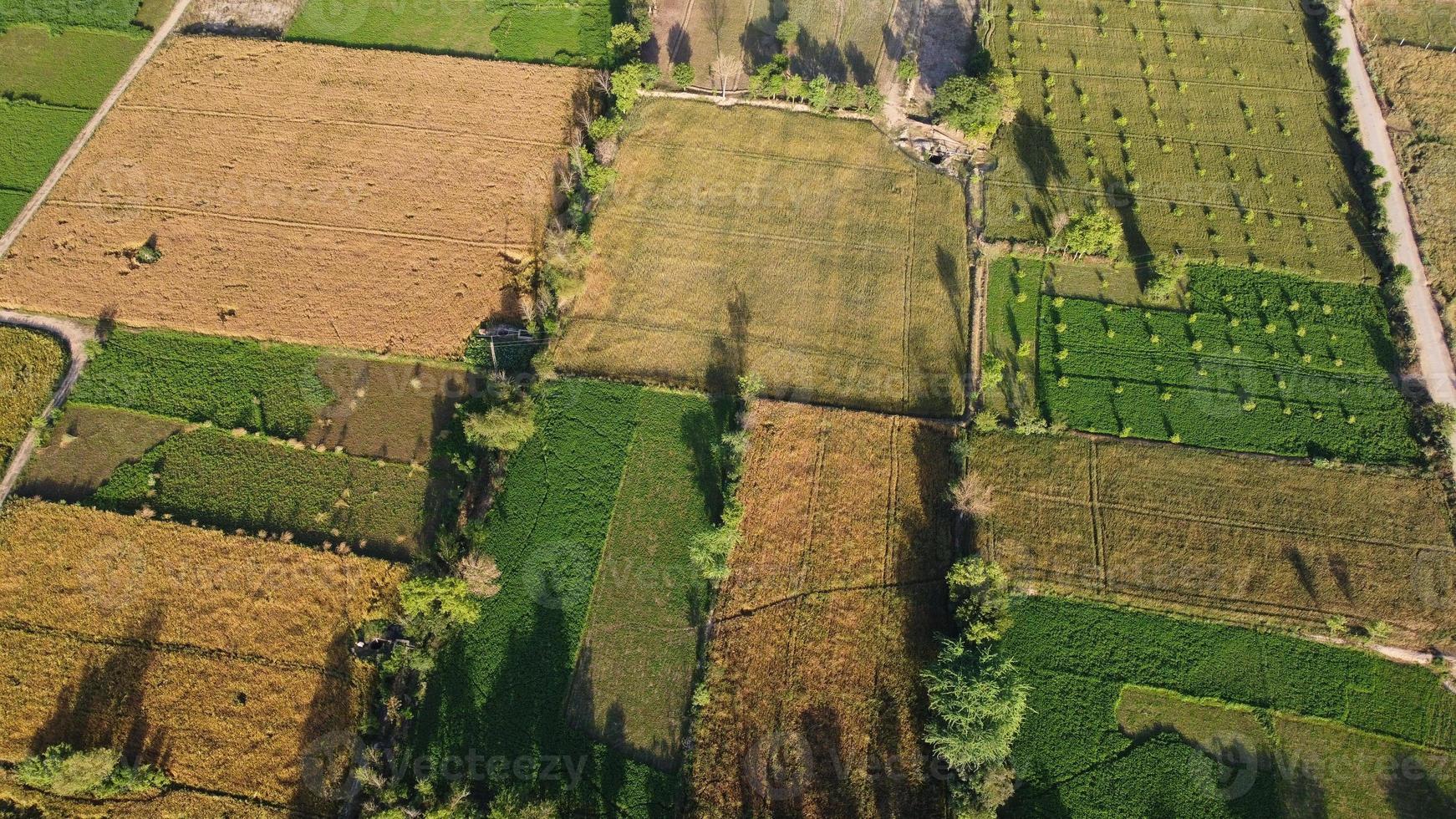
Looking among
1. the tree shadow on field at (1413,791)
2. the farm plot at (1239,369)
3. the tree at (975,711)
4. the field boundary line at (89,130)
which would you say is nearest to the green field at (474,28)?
the field boundary line at (89,130)

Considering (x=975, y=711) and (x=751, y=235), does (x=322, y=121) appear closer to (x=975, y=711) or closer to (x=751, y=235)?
(x=751, y=235)

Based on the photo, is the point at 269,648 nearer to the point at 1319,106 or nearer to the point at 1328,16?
the point at 1319,106

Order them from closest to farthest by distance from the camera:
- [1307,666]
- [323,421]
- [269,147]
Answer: [1307,666] → [323,421] → [269,147]

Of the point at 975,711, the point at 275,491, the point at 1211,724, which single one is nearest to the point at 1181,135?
the point at 1211,724

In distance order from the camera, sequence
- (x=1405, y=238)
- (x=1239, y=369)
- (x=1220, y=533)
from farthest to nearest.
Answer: (x=1405, y=238) → (x=1239, y=369) → (x=1220, y=533)

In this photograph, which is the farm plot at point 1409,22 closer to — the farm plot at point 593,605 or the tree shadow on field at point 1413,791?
the tree shadow on field at point 1413,791

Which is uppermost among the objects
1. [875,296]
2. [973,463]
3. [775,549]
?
[875,296]

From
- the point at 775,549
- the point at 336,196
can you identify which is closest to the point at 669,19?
the point at 336,196
